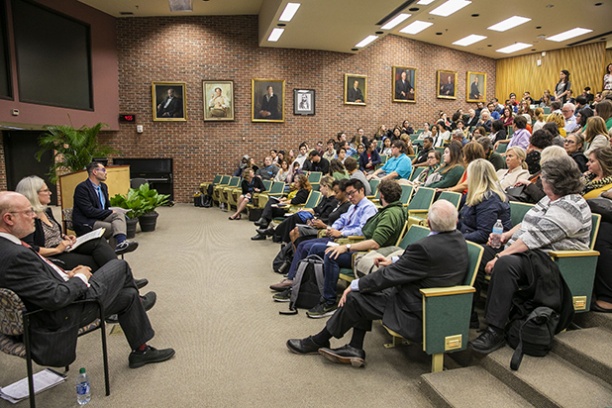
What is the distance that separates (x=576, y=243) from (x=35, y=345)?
3.48 m

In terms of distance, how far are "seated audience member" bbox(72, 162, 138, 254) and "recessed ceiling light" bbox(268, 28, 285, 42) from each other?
7.36 meters

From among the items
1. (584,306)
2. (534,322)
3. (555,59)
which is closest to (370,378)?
(534,322)

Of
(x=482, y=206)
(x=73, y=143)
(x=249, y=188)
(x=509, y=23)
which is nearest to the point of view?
(x=482, y=206)

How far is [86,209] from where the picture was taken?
542cm

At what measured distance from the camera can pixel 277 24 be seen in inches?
427

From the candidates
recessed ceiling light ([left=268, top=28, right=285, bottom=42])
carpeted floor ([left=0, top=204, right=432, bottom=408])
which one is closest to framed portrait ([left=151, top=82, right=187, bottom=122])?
recessed ceiling light ([left=268, top=28, right=285, bottom=42])

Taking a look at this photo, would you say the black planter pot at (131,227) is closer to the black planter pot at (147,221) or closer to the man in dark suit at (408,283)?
the black planter pot at (147,221)

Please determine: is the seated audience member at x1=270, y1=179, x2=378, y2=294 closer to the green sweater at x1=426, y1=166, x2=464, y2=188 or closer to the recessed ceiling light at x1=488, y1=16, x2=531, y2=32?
the green sweater at x1=426, y1=166, x2=464, y2=188

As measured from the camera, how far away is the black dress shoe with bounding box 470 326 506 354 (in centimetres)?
290

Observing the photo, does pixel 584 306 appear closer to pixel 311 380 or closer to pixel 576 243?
pixel 576 243

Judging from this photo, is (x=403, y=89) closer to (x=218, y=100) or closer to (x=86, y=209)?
(x=218, y=100)

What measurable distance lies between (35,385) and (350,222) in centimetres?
310

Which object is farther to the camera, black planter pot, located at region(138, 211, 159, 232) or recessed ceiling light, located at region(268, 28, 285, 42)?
recessed ceiling light, located at region(268, 28, 285, 42)

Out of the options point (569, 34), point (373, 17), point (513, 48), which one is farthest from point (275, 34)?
point (569, 34)
